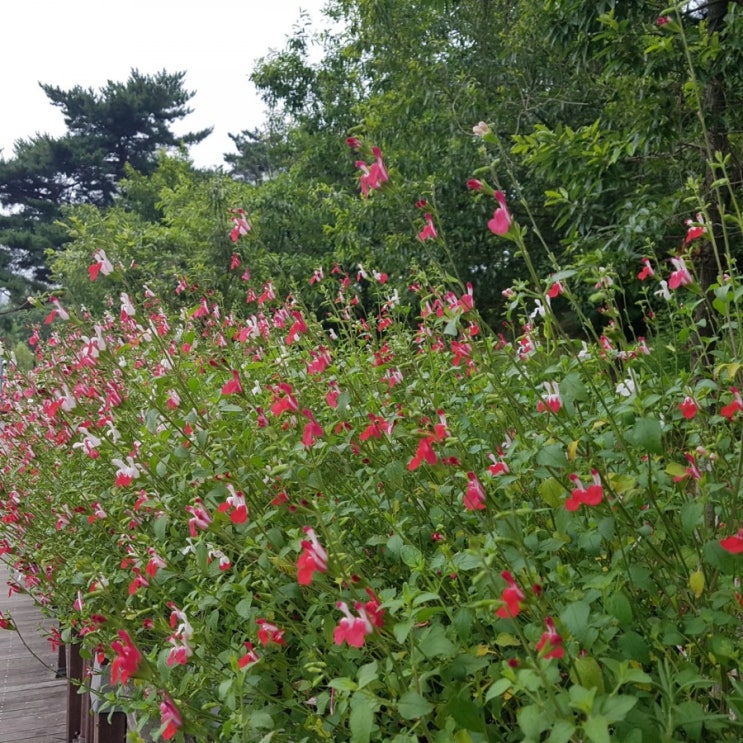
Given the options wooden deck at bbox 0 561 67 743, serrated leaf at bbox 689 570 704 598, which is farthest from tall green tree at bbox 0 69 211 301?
serrated leaf at bbox 689 570 704 598

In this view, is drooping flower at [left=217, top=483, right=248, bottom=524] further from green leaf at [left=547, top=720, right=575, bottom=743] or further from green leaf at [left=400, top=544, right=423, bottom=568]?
green leaf at [left=547, top=720, right=575, bottom=743]

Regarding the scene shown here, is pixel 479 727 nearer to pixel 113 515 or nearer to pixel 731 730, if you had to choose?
pixel 731 730

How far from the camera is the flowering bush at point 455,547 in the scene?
107 cm

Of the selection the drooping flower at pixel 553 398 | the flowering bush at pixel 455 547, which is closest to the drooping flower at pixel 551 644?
the flowering bush at pixel 455 547

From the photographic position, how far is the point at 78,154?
28453 millimetres

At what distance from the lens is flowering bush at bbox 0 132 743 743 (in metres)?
1.07

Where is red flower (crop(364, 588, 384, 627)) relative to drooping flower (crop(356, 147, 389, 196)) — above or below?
below

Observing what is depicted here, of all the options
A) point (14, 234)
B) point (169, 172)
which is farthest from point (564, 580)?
point (14, 234)

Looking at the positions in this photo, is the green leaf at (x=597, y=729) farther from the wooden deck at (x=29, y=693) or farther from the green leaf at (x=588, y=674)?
the wooden deck at (x=29, y=693)

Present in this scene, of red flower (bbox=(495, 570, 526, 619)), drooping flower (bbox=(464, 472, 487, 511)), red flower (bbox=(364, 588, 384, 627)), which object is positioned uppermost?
drooping flower (bbox=(464, 472, 487, 511))

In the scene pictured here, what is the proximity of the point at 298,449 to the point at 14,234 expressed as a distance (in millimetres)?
28597

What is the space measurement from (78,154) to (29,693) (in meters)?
27.6

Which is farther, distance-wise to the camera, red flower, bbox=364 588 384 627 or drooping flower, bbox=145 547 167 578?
drooping flower, bbox=145 547 167 578

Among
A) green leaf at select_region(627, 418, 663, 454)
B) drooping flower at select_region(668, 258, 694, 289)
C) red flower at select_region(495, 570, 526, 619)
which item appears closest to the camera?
red flower at select_region(495, 570, 526, 619)
